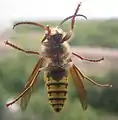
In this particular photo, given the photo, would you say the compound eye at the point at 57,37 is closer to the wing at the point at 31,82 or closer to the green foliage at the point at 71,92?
the wing at the point at 31,82

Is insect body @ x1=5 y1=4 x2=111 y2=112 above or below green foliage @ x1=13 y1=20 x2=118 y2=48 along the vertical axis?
above

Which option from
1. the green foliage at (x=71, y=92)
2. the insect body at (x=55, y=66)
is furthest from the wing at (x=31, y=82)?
the green foliage at (x=71, y=92)

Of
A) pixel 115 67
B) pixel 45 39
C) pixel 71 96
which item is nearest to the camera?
pixel 45 39

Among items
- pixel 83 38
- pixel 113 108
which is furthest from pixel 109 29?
pixel 113 108

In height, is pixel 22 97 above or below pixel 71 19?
below

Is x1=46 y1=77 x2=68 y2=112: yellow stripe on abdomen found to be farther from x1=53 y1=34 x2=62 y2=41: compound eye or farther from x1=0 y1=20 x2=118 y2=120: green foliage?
x1=0 y1=20 x2=118 y2=120: green foliage

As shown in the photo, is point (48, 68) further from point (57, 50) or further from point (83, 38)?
point (83, 38)

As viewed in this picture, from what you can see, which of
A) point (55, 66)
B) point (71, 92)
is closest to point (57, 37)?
point (55, 66)

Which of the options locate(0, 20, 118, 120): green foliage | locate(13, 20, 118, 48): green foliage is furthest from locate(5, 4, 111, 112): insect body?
locate(13, 20, 118, 48): green foliage
